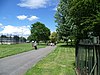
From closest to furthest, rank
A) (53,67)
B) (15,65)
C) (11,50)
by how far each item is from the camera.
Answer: (53,67), (15,65), (11,50)

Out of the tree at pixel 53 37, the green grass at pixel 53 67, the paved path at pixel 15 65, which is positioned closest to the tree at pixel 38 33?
the tree at pixel 53 37

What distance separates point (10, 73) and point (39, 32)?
331ft

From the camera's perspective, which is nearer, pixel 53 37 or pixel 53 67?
pixel 53 67

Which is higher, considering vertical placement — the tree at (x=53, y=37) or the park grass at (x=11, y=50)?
the tree at (x=53, y=37)

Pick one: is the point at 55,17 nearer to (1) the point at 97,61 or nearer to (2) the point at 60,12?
(2) the point at 60,12

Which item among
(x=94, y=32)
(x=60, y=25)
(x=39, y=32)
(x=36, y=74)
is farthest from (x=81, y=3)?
(x=39, y=32)

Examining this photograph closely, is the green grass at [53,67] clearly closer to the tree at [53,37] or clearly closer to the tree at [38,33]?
the tree at [38,33]

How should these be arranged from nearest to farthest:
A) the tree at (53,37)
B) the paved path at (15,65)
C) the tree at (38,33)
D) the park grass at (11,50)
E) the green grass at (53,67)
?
1. the green grass at (53,67)
2. the paved path at (15,65)
3. the park grass at (11,50)
4. the tree at (38,33)
5. the tree at (53,37)

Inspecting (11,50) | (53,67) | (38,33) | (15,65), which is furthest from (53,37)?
(53,67)

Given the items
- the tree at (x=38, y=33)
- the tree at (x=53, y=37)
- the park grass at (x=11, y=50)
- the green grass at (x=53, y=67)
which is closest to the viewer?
the green grass at (x=53, y=67)

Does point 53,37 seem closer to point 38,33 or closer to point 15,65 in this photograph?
point 38,33

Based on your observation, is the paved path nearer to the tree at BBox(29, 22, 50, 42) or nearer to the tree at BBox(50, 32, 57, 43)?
the tree at BBox(29, 22, 50, 42)

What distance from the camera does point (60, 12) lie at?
68750mm

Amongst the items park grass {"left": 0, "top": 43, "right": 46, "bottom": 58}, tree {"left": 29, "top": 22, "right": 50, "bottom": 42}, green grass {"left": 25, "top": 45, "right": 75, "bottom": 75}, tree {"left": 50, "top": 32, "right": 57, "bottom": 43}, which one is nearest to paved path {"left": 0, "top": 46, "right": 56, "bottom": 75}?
green grass {"left": 25, "top": 45, "right": 75, "bottom": 75}
